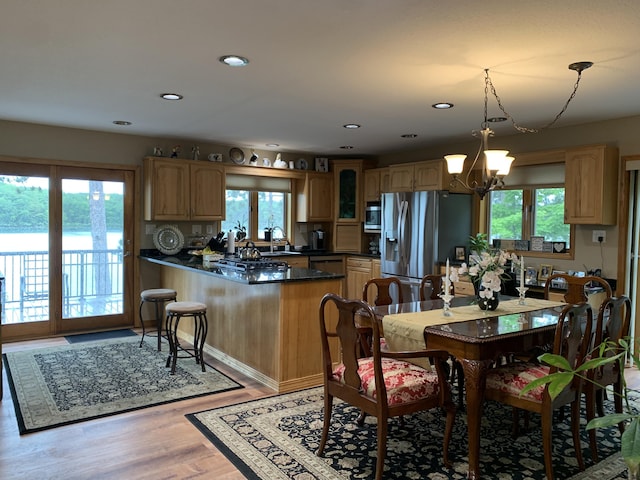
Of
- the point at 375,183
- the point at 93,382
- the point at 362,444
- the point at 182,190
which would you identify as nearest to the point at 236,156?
the point at 182,190

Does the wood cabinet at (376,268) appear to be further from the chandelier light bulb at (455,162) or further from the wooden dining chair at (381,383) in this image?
the wooden dining chair at (381,383)

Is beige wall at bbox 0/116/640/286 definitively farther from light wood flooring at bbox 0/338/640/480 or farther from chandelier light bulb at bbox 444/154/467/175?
light wood flooring at bbox 0/338/640/480

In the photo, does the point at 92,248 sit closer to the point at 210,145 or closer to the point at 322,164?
the point at 210,145

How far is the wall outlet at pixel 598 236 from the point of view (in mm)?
4727

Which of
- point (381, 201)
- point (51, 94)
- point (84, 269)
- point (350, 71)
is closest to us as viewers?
point (350, 71)

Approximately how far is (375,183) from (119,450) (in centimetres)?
513

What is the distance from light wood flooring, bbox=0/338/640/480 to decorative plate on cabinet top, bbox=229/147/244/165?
3.86 m

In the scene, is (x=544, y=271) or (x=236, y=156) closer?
(x=544, y=271)

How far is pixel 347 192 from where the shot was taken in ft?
24.3

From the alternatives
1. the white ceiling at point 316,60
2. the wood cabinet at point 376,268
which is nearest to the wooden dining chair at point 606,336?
the white ceiling at point 316,60

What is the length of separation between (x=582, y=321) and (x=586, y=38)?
5.03ft

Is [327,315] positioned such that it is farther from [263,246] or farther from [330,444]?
[263,246]

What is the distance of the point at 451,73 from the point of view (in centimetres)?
328

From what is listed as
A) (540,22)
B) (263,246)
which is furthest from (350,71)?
(263,246)
